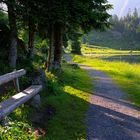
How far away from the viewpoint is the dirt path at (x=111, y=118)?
11180 millimetres

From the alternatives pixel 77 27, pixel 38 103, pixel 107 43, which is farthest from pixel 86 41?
pixel 38 103

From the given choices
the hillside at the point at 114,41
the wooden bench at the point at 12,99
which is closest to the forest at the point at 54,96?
the wooden bench at the point at 12,99

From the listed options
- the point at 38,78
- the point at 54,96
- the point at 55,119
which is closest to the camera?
the point at 55,119

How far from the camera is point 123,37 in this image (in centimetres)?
18938

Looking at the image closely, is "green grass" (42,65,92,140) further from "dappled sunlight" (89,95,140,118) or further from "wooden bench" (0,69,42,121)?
"wooden bench" (0,69,42,121)

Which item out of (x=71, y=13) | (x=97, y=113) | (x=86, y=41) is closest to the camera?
(x=97, y=113)

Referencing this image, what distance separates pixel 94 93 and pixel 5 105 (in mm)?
10554

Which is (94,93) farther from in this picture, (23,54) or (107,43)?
(107,43)

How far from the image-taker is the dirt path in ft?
36.7

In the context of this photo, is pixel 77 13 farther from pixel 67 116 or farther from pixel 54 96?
pixel 67 116

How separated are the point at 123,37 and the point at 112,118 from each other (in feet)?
586

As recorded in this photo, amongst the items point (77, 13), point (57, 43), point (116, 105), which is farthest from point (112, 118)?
point (57, 43)

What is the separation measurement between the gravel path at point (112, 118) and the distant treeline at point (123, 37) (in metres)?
157

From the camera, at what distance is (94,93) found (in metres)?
20.1
